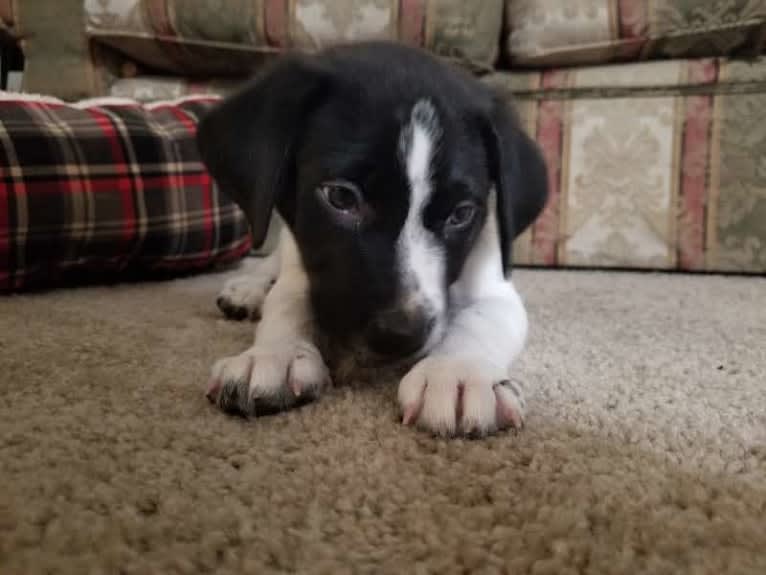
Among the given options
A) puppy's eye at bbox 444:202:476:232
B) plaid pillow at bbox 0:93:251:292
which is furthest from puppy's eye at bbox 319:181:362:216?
plaid pillow at bbox 0:93:251:292

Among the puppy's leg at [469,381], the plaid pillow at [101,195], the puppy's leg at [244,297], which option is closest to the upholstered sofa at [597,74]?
the plaid pillow at [101,195]

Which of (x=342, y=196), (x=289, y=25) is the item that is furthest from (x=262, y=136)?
(x=289, y=25)

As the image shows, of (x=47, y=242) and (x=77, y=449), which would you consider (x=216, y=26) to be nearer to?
(x=47, y=242)

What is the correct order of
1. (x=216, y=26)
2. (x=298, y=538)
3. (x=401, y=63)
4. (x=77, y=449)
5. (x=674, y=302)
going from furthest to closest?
1. (x=216, y=26)
2. (x=674, y=302)
3. (x=401, y=63)
4. (x=77, y=449)
5. (x=298, y=538)

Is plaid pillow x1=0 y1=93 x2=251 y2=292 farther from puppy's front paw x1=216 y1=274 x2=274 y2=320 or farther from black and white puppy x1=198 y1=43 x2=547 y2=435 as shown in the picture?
black and white puppy x1=198 y1=43 x2=547 y2=435

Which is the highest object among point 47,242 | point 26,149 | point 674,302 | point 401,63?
point 401,63

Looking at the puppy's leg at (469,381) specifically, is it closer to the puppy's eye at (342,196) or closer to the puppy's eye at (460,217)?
the puppy's eye at (460,217)

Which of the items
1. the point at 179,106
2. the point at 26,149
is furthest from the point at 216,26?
the point at 26,149
